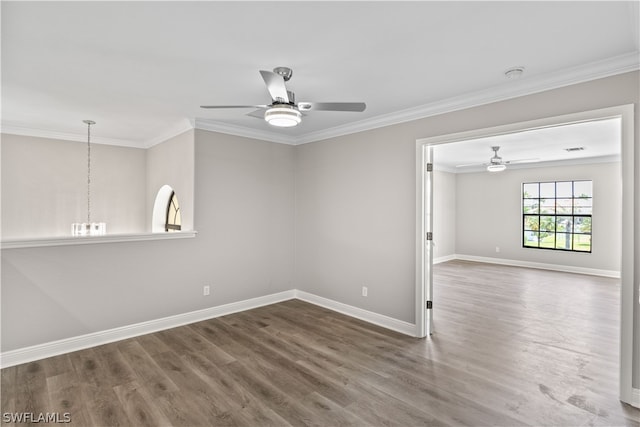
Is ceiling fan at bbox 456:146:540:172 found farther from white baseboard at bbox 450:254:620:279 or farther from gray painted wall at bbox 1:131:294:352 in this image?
gray painted wall at bbox 1:131:294:352

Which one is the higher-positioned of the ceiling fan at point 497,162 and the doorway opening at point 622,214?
the ceiling fan at point 497,162

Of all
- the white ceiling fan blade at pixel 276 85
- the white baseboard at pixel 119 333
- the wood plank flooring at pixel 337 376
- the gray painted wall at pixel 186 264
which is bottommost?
the wood plank flooring at pixel 337 376

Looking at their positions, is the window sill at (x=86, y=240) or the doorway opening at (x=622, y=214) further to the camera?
the window sill at (x=86, y=240)

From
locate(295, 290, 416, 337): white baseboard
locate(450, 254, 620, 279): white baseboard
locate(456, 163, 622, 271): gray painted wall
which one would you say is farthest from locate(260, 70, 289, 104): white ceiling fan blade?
locate(450, 254, 620, 279): white baseboard

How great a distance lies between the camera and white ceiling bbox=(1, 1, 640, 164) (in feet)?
6.18

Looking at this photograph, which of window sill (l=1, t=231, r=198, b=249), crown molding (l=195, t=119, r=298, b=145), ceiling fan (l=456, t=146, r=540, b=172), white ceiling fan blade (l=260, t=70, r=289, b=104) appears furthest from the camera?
ceiling fan (l=456, t=146, r=540, b=172)

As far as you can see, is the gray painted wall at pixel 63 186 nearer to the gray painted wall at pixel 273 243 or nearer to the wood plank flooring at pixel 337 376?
the gray painted wall at pixel 273 243

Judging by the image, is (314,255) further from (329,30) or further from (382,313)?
(329,30)

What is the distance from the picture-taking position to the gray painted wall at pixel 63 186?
4.67 m

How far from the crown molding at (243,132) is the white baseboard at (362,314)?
2.38 meters

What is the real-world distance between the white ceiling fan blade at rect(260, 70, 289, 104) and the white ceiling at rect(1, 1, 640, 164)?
0.25 m

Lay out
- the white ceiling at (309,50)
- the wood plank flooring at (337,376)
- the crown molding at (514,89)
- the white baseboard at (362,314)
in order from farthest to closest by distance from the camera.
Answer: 1. the white baseboard at (362,314)
2. the crown molding at (514,89)
3. the wood plank flooring at (337,376)
4. the white ceiling at (309,50)

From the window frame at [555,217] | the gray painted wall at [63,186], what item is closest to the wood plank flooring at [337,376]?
the gray painted wall at [63,186]

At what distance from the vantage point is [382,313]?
4.05 m
